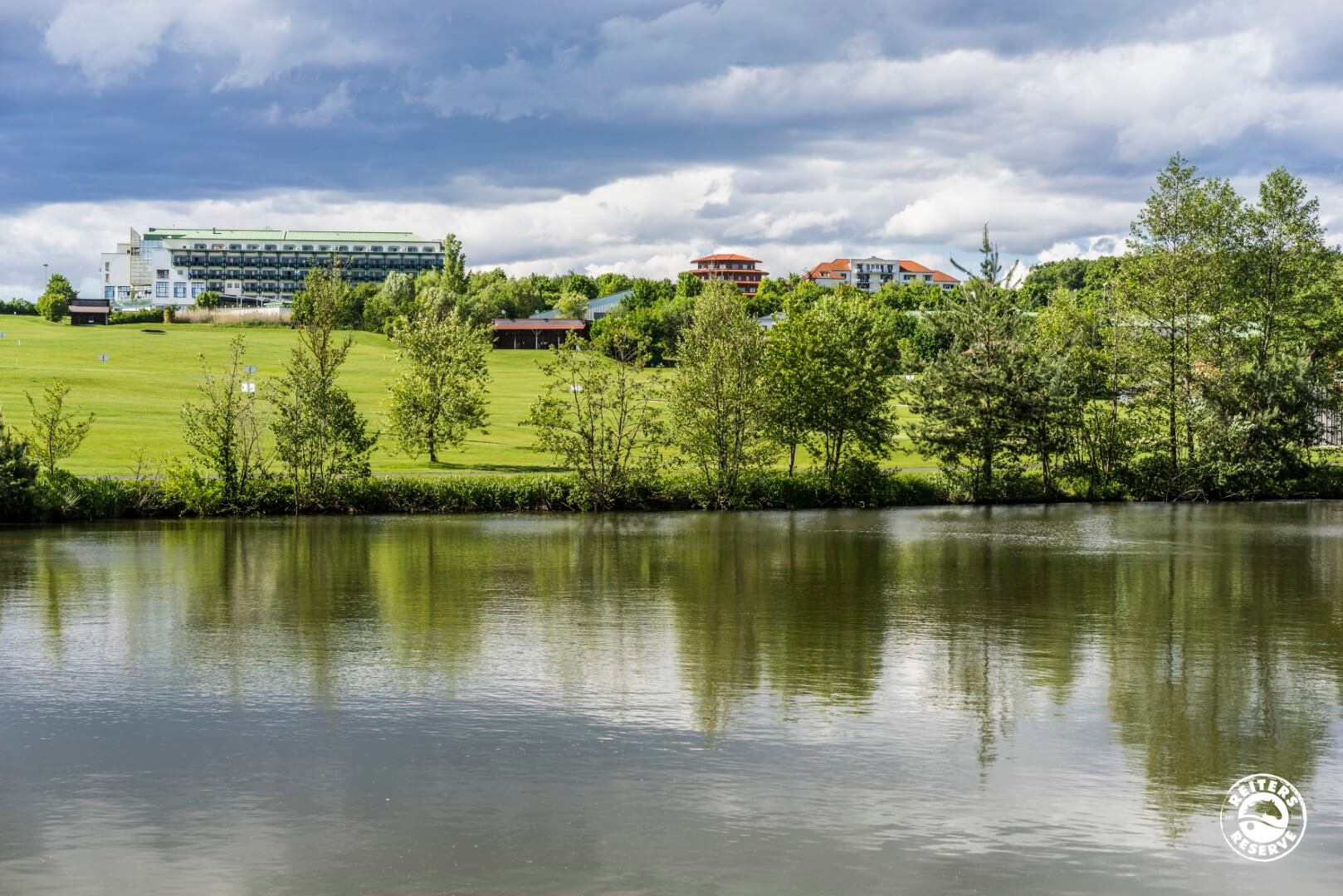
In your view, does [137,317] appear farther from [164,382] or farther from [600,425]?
→ [600,425]

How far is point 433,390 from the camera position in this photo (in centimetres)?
6241

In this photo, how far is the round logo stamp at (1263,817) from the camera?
1190 centimetres

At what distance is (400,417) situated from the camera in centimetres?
6088

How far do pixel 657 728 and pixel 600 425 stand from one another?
3696 centimetres

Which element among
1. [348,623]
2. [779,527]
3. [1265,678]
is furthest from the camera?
[779,527]

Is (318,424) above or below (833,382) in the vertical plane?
below

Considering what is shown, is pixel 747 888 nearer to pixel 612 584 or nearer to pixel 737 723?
pixel 737 723

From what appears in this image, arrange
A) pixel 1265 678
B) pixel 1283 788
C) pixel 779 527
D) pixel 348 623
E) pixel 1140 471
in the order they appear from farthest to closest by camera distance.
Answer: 1. pixel 1140 471
2. pixel 779 527
3. pixel 348 623
4. pixel 1265 678
5. pixel 1283 788

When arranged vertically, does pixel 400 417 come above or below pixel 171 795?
above

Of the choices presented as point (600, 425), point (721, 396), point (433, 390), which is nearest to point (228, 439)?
point (600, 425)

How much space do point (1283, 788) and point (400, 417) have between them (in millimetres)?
51538

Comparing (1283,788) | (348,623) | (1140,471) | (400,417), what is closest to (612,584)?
(348,623)

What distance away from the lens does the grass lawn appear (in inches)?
2362

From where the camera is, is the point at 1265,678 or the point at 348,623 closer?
the point at 1265,678
